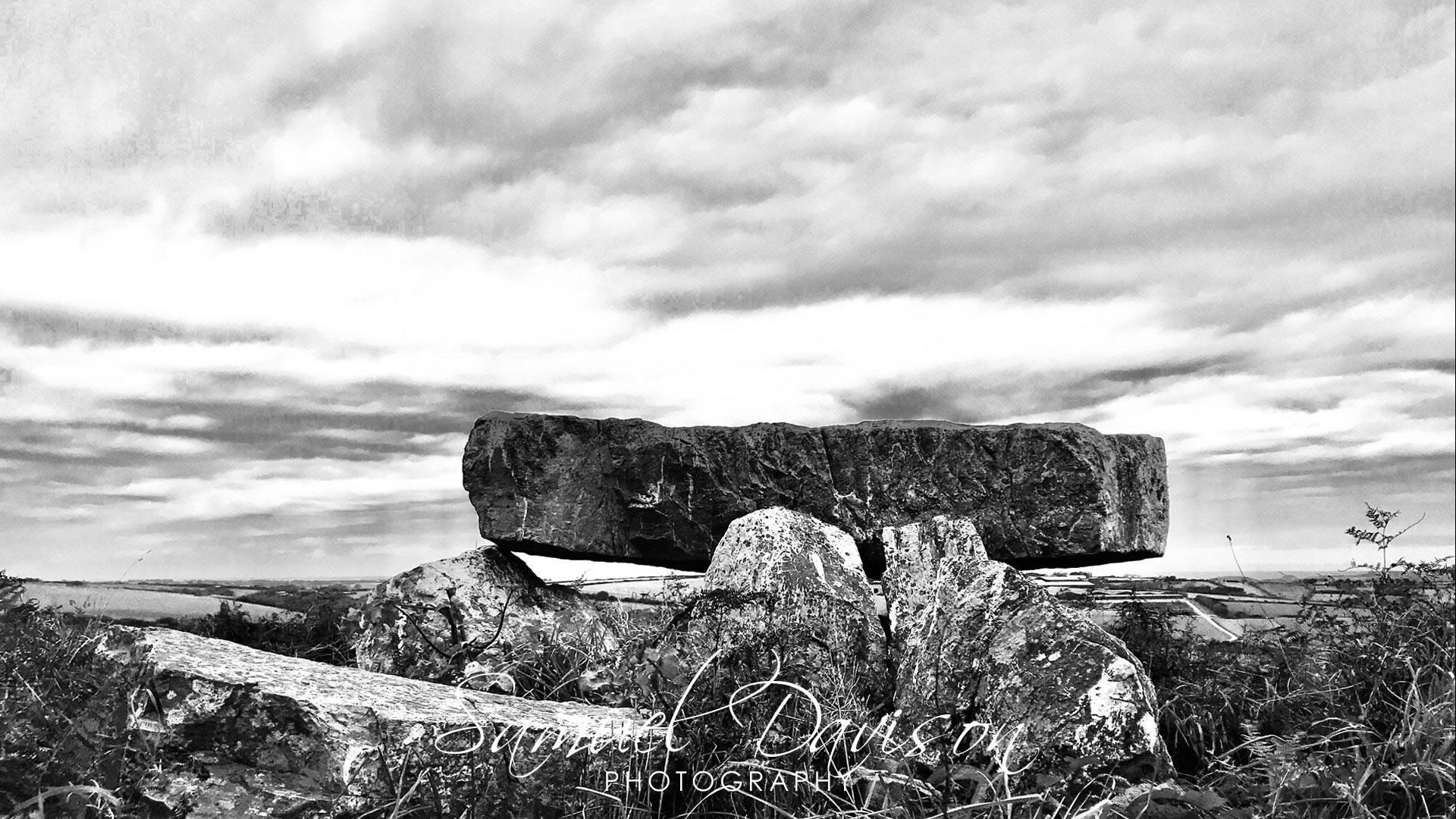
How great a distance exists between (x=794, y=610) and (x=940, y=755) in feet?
3.85

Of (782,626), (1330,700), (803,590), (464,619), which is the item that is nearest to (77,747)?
(782,626)

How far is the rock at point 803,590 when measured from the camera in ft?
17.9

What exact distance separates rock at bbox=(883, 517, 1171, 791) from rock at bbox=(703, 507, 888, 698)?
22cm

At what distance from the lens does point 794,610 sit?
5.48 metres

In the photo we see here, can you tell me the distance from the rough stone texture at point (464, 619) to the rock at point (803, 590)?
1837 millimetres

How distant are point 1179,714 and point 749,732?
2.17 meters

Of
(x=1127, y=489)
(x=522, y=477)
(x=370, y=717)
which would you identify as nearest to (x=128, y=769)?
(x=370, y=717)

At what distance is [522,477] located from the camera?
23.9 ft

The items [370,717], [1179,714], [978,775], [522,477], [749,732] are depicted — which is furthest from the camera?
[522,477]

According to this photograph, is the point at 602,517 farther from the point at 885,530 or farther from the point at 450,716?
the point at 450,716

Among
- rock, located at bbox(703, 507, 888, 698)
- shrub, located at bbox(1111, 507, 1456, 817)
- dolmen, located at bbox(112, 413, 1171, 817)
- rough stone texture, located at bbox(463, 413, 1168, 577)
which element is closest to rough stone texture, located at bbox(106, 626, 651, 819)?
dolmen, located at bbox(112, 413, 1171, 817)

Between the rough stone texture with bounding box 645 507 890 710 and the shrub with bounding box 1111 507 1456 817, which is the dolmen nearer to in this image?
the rough stone texture with bounding box 645 507 890 710

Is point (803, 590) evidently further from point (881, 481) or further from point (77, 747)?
point (77, 747)

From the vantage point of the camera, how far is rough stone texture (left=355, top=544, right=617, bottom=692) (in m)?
7.07
